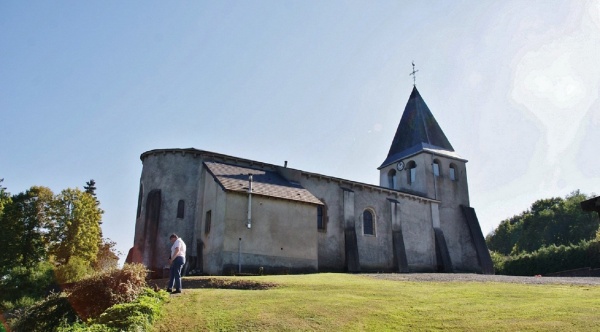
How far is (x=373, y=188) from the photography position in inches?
1287

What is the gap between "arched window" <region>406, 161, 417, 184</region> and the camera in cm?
3850

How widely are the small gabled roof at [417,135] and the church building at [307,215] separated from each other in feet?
0.41

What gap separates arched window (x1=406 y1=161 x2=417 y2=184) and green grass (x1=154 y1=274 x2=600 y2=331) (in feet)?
78.1

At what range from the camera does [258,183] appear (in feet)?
83.0

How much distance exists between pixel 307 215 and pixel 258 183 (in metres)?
3.04

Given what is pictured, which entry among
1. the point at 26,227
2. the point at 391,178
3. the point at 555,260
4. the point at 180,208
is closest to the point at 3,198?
the point at 26,227

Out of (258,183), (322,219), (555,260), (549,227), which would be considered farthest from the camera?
(549,227)

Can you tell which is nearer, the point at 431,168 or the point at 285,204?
the point at 285,204

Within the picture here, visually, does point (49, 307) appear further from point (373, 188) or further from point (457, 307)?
point (373, 188)

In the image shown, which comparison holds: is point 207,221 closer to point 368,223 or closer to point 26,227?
point 368,223

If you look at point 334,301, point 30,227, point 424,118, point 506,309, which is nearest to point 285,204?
point 334,301

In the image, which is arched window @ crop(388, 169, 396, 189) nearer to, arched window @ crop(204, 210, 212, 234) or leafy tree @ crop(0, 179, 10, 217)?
arched window @ crop(204, 210, 212, 234)

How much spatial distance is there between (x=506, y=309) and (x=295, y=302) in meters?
4.94

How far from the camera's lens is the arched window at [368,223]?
3153 centimetres
